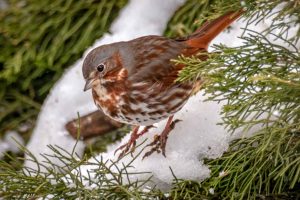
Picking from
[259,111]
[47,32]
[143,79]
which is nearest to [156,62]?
[143,79]

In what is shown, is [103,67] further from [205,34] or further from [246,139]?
[246,139]

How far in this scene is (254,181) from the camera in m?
2.71

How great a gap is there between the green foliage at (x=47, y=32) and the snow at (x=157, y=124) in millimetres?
88

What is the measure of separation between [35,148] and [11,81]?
0.43 meters

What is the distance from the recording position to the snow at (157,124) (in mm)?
3084

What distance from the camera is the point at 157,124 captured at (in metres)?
3.67

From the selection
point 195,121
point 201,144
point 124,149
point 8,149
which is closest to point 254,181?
point 201,144

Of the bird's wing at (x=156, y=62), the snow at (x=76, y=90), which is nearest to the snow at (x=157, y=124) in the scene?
the snow at (x=76, y=90)

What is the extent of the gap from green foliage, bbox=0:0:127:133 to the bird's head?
3.13 ft

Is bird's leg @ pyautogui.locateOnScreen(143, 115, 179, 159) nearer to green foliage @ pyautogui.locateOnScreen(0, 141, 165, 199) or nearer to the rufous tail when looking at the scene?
green foliage @ pyautogui.locateOnScreen(0, 141, 165, 199)

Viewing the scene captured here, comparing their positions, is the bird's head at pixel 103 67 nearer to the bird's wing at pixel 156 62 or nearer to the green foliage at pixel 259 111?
the bird's wing at pixel 156 62

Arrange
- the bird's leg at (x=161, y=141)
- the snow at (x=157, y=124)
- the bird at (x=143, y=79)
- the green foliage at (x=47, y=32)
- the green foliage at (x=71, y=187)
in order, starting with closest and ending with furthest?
the green foliage at (x=71, y=187) → the snow at (x=157, y=124) → the bird's leg at (x=161, y=141) → the bird at (x=143, y=79) → the green foliage at (x=47, y=32)

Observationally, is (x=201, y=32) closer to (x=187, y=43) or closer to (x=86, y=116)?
(x=187, y=43)

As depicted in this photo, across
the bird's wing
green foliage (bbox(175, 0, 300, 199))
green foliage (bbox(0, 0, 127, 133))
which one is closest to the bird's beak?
the bird's wing
